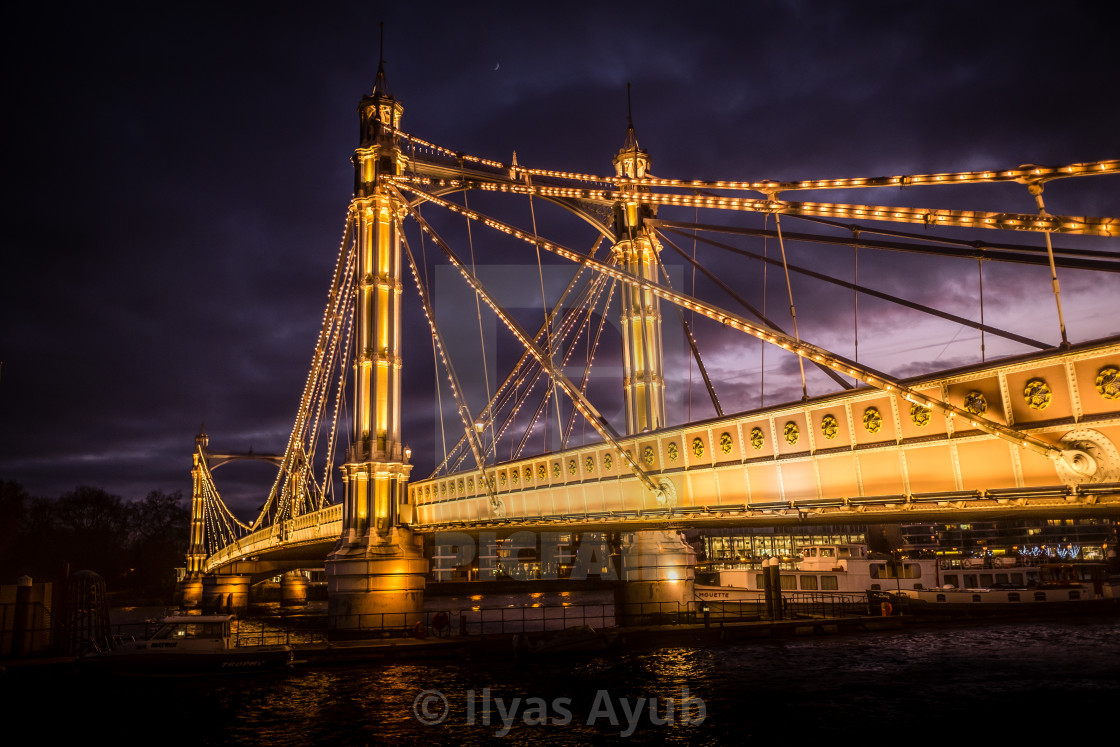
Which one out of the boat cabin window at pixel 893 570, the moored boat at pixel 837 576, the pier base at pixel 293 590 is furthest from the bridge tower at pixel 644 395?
the pier base at pixel 293 590

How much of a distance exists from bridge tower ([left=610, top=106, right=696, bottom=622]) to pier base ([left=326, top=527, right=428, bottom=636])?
28.8ft

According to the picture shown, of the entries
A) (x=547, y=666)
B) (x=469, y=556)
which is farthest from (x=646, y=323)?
(x=469, y=556)

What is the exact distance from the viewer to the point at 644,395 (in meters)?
33.0

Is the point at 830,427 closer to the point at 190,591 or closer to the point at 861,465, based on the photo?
the point at 861,465

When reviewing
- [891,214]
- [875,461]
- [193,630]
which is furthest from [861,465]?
[193,630]

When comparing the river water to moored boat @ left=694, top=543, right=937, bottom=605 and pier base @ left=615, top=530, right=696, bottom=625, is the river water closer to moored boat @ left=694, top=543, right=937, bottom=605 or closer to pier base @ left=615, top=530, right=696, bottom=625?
pier base @ left=615, top=530, right=696, bottom=625

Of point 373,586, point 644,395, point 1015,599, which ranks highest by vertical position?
point 644,395

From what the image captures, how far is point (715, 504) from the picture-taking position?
23.7 m

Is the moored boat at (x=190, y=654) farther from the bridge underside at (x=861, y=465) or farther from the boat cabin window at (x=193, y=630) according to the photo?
the bridge underside at (x=861, y=465)

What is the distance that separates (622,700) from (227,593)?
71236 mm

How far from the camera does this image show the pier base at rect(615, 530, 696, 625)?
33094 millimetres

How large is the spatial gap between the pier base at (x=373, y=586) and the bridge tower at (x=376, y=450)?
0.12ft

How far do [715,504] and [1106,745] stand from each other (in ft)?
34.2

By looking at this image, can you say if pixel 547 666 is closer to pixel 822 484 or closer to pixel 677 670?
pixel 677 670
